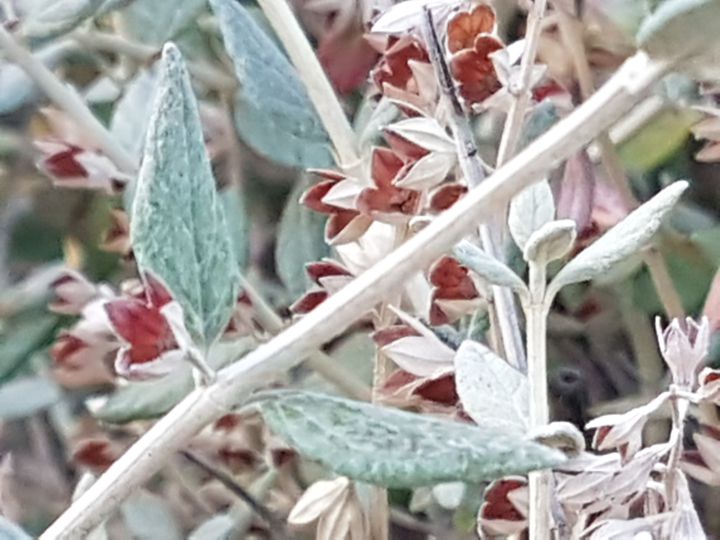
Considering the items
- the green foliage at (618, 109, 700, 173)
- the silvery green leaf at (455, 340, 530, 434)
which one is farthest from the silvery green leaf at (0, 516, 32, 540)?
the green foliage at (618, 109, 700, 173)

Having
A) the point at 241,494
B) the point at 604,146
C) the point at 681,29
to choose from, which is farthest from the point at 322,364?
the point at 681,29

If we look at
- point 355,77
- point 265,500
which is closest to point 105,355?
point 265,500

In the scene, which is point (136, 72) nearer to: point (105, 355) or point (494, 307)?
point (105, 355)

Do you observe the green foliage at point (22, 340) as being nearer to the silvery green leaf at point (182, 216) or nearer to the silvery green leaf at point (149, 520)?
the silvery green leaf at point (149, 520)

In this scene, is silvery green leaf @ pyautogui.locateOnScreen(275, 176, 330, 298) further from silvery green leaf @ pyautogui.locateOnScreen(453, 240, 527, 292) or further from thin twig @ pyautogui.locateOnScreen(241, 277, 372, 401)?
silvery green leaf @ pyautogui.locateOnScreen(453, 240, 527, 292)

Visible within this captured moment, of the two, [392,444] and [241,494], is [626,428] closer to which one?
[392,444]

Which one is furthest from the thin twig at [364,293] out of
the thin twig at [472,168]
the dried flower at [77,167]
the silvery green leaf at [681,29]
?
the dried flower at [77,167]
